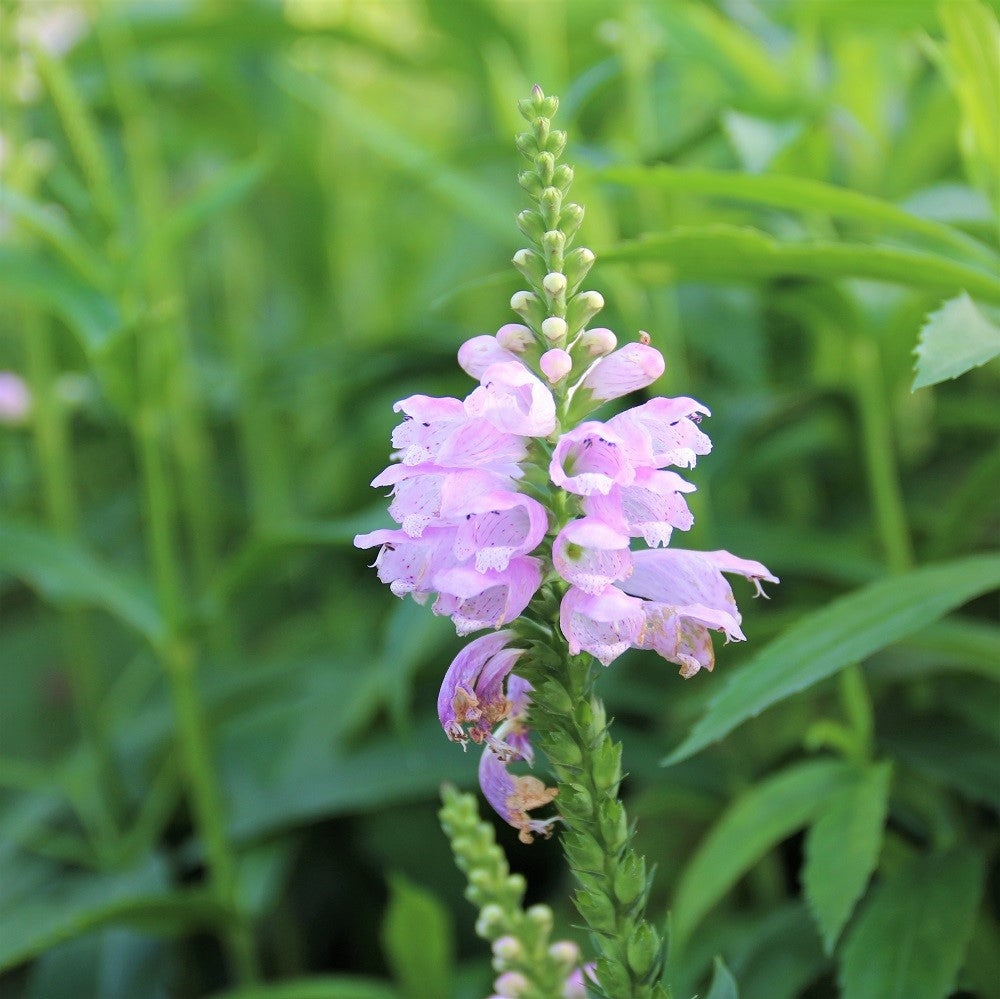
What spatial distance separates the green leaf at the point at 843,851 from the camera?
816 millimetres

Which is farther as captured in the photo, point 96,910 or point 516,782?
point 96,910

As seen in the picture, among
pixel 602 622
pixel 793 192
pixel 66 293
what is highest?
pixel 66 293

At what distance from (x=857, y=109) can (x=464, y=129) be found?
48.4 inches

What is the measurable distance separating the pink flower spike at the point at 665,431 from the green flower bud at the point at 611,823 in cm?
18

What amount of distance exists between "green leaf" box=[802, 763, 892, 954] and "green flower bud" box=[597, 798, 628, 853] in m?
0.27

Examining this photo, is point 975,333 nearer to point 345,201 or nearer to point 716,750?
point 716,750

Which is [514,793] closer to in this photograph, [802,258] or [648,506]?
[648,506]

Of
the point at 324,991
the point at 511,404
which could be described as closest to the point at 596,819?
the point at 511,404

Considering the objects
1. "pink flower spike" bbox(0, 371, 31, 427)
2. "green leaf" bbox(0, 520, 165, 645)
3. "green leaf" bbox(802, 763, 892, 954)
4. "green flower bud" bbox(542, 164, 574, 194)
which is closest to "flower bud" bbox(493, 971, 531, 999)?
"green leaf" bbox(802, 763, 892, 954)

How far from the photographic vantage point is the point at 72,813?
1.68 meters

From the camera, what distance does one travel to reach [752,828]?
3.24 ft

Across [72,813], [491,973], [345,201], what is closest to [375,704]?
[491,973]

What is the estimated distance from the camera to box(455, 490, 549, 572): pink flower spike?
21.3 inches

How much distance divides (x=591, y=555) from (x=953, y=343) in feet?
1.01
